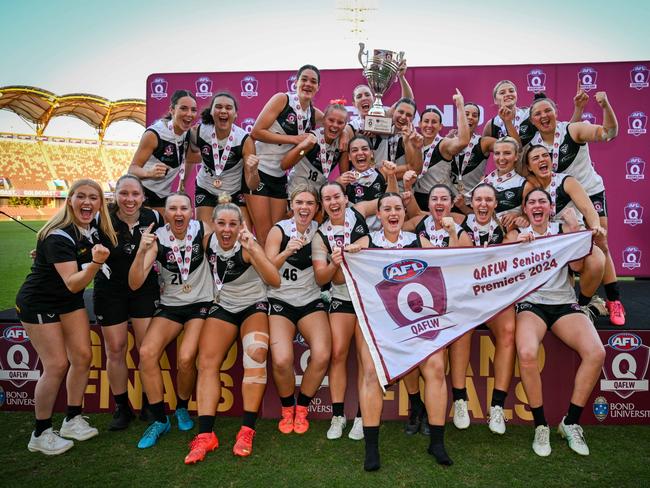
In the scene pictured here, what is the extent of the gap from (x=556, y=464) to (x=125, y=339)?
10.5 ft

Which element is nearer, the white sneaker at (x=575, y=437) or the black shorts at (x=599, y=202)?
the white sneaker at (x=575, y=437)

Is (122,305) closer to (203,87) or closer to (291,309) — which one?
(291,309)

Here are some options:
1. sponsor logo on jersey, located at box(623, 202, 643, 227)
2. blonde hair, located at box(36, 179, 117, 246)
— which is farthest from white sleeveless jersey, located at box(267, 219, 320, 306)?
sponsor logo on jersey, located at box(623, 202, 643, 227)

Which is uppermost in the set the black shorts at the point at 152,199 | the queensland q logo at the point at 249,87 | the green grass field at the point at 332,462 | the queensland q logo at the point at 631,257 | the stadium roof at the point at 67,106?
the stadium roof at the point at 67,106

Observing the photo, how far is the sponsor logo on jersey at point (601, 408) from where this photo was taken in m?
3.64

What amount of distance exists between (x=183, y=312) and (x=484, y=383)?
2461mm

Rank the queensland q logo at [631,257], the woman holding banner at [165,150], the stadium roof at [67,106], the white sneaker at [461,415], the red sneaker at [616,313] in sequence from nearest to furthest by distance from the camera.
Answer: the white sneaker at [461,415], the red sneaker at [616,313], the woman holding banner at [165,150], the queensland q logo at [631,257], the stadium roof at [67,106]

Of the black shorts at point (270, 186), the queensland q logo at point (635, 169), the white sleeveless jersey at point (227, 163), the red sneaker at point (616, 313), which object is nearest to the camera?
the red sneaker at point (616, 313)

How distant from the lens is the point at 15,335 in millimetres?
3984

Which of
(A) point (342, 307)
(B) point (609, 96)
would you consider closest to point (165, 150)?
(A) point (342, 307)

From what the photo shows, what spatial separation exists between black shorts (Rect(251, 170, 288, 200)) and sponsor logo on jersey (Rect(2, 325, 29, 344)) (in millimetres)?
2354

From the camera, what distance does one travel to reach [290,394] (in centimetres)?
355

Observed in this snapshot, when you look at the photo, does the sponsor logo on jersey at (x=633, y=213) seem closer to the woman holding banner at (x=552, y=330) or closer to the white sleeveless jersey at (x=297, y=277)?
the woman holding banner at (x=552, y=330)

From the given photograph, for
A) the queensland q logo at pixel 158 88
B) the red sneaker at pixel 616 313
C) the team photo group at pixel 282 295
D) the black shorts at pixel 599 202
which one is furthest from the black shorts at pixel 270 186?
the queensland q logo at pixel 158 88
